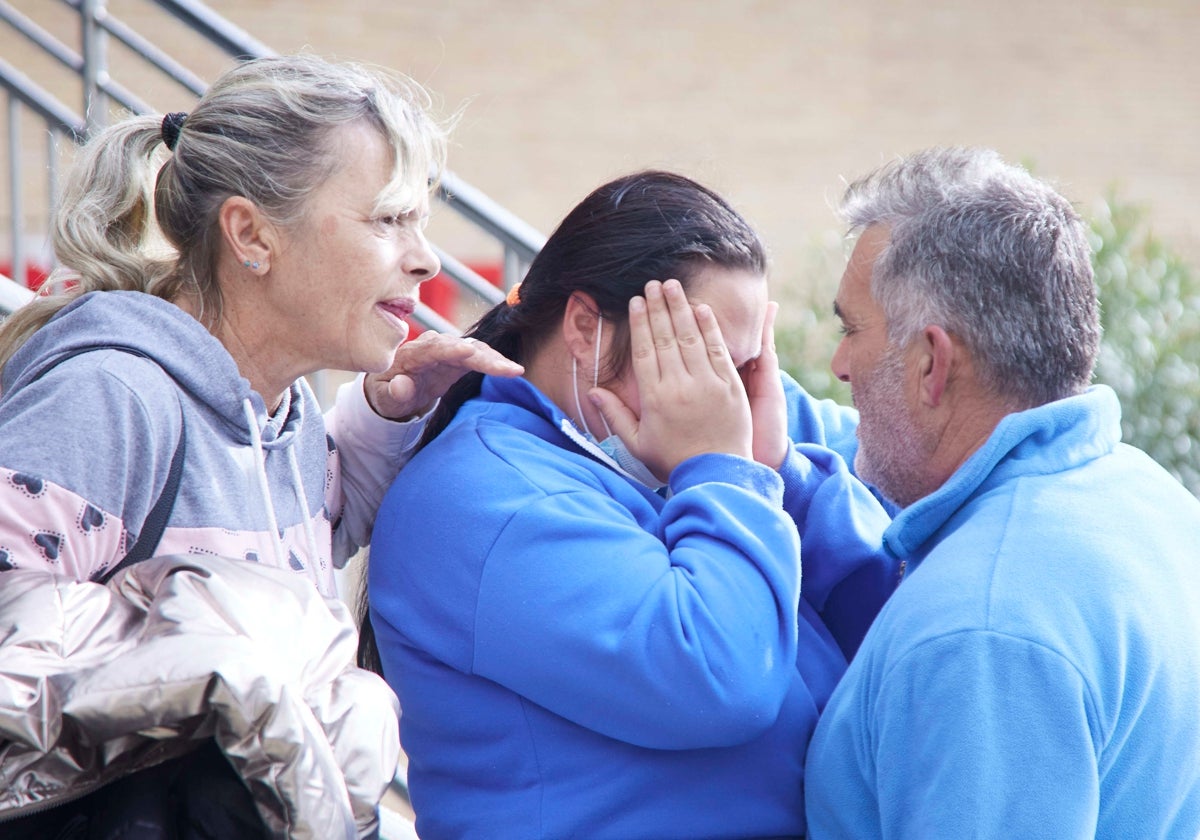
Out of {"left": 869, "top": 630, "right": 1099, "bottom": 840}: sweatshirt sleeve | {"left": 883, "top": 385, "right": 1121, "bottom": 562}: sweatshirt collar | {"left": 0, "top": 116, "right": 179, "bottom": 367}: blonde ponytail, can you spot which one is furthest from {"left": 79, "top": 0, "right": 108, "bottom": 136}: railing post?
{"left": 869, "top": 630, "right": 1099, "bottom": 840}: sweatshirt sleeve

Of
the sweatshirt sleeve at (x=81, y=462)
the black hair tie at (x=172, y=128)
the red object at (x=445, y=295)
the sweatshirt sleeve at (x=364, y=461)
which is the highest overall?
the black hair tie at (x=172, y=128)

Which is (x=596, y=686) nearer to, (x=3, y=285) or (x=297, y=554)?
(x=297, y=554)

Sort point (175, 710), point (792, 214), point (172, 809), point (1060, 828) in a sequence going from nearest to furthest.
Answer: point (175, 710)
point (172, 809)
point (1060, 828)
point (792, 214)

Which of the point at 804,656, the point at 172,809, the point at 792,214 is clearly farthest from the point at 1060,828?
the point at 792,214

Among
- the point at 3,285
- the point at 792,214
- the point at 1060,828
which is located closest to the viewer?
the point at 1060,828

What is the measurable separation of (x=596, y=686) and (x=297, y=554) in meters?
0.53

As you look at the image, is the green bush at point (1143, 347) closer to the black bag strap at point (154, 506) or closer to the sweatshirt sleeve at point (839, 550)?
the sweatshirt sleeve at point (839, 550)

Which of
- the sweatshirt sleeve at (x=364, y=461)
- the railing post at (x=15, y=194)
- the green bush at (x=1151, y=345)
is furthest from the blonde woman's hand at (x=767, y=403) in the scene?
the green bush at (x=1151, y=345)

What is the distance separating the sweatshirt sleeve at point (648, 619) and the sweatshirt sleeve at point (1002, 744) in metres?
0.29

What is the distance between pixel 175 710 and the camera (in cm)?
138

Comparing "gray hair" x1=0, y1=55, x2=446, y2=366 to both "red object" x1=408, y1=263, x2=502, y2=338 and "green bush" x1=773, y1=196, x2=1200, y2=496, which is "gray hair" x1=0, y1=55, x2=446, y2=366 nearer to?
"green bush" x1=773, y1=196, x2=1200, y2=496

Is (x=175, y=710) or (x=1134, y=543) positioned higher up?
(x=1134, y=543)

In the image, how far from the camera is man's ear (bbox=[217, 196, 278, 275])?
6.86 ft

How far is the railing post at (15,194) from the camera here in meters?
4.25
